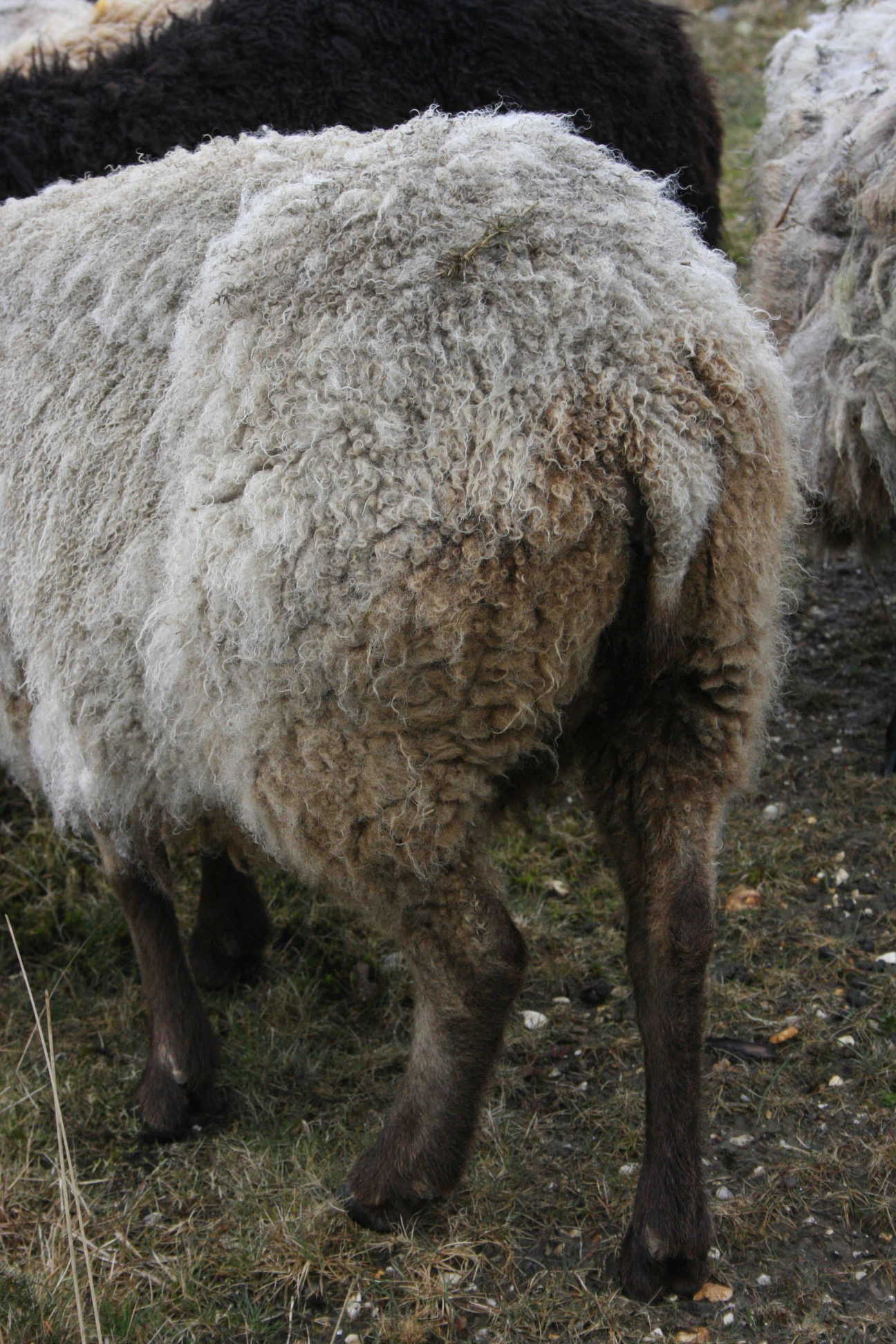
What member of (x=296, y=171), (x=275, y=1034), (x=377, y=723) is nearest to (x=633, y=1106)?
(x=275, y=1034)

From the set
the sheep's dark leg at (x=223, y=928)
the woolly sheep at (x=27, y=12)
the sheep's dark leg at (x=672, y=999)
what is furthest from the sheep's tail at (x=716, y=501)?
the woolly sheep at (x=27, y=12)

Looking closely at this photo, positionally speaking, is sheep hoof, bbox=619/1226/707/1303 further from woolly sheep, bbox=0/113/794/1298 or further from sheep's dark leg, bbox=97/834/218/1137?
sheep's dark leg, bbox=97/834/218/1137

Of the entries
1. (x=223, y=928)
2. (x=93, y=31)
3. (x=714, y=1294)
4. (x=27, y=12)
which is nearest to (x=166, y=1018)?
(x=223, y=928)

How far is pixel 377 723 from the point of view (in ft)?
7.32

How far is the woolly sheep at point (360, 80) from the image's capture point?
4.25 meters

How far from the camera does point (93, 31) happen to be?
4.76 meters

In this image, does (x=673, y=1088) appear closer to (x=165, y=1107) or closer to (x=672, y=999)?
(x=672, y=999)

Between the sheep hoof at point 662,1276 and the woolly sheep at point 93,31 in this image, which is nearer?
the sheep hoof at point 662,1276

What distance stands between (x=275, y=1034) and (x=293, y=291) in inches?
77.0

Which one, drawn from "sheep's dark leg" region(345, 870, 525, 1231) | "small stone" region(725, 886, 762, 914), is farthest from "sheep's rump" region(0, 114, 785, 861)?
"small stone" region(725, 886, 762, 914)

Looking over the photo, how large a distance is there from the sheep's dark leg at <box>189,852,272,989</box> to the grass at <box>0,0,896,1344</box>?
74 millimetres

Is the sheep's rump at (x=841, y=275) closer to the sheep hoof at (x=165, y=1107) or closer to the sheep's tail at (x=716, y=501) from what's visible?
the sheep's tail at (x=716, y=501)

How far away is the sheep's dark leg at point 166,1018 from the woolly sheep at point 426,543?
42 centimetres

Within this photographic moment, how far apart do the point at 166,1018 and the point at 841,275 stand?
2814mm
